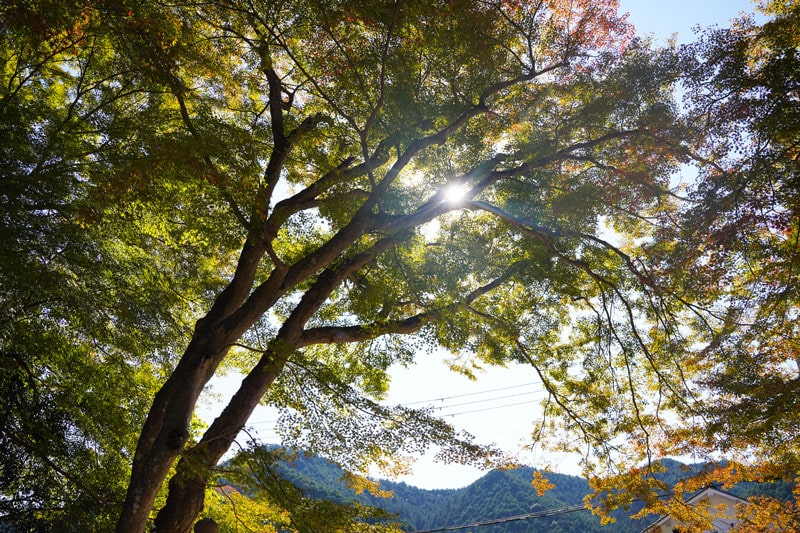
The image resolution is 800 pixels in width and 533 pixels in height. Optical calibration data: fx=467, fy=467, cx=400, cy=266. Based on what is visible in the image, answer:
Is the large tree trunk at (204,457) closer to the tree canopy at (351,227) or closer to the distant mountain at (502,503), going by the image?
the tree canopy at (351,227)

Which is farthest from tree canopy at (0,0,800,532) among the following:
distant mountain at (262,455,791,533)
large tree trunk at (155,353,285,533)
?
distant mountain at (262,455,791,533)

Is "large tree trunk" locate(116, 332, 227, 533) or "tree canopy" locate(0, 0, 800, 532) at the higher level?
"tree canopy" locate(0, 0, 800, 532)

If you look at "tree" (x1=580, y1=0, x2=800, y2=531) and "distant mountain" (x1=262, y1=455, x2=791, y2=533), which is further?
"distant mountain" (x1=262, y1=455, x2=791, y2=533)

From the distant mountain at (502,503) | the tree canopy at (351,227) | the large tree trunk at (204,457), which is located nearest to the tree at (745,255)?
the tree canopy at (351,227)

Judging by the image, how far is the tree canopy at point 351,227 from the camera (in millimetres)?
4293

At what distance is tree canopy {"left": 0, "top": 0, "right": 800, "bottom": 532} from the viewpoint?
4.29 m

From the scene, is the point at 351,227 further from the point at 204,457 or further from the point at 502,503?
the point at 502,503

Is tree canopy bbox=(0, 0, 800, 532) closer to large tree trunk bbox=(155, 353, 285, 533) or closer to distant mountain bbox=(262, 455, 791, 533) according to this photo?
large tree trunk bbox=(155, 353, 285, 533)

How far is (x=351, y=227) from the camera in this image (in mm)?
5512

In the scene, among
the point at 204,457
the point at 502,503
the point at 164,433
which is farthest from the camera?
the point at 502,503

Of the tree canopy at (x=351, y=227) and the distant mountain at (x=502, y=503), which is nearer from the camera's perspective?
the tree canopy at (x=351, y=227)

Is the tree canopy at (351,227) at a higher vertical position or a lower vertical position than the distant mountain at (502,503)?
A: higher

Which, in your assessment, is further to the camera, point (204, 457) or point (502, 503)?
point (502, 503)

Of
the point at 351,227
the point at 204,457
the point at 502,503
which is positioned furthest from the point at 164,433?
the point at 502,503
